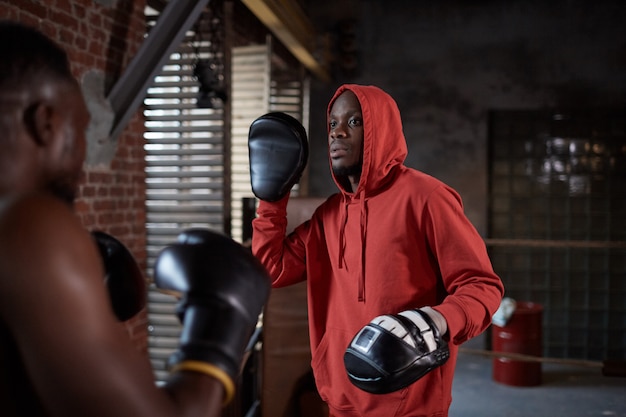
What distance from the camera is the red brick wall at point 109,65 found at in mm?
2574

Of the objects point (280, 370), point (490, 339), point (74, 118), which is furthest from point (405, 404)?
point (490, 339)

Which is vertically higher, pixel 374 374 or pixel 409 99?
pixel 409 99

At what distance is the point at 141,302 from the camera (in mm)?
1309

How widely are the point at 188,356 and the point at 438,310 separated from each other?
792 millimetres

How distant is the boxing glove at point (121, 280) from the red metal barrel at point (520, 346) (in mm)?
3951

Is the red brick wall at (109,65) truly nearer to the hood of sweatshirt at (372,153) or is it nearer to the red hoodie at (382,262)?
the red hoodie at (382,262)

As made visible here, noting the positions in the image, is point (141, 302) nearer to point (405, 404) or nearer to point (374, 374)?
point (374, 374)

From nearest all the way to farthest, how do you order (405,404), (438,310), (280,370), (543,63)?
(438,310), (405,404), (280,370), (543,63)

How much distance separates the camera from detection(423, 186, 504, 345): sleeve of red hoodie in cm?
151

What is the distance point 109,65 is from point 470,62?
12.8 ft

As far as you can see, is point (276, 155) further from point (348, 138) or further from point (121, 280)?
point (121, 280)

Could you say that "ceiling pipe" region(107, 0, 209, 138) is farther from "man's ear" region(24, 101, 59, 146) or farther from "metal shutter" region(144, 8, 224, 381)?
"man's ear" region(24, 101, 59, 146)

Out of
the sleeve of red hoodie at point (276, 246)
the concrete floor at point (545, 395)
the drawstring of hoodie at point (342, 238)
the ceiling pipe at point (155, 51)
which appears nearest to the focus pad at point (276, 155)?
the sleeve of red hoodie at point (276, 246)

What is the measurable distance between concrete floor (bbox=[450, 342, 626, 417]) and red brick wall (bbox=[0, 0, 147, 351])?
2.54 metres
